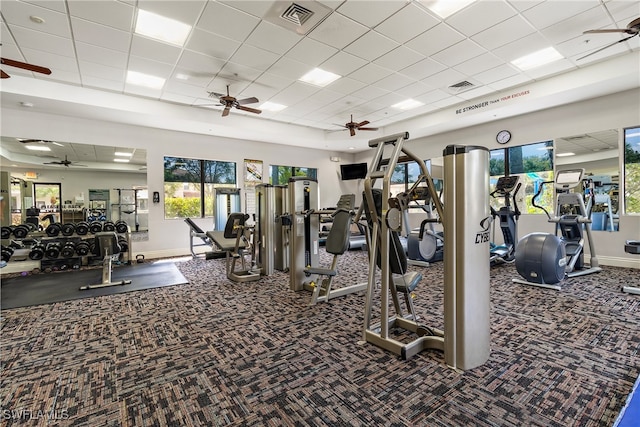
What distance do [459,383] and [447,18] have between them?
393 cm

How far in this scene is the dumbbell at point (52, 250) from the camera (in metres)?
5.58

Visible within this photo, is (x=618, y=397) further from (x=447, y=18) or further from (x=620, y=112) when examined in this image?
(x=620, y=112)

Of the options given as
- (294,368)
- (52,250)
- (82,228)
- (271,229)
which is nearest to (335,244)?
(294,368)

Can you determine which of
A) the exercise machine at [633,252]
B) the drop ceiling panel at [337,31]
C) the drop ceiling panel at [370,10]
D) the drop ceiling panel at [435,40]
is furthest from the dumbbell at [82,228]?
the exercise machine at [633,252]

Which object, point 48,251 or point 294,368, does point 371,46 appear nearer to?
point 294,368

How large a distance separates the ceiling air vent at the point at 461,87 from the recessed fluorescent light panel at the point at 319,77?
2.32m

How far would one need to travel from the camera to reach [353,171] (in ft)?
36.3

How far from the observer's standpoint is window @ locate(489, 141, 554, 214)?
6.73 meters

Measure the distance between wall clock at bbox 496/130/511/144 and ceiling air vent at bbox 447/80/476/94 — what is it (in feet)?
6.38

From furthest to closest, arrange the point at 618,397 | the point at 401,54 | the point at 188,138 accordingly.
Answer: the point at 188,138, the point at 401,54, the point at 618,397

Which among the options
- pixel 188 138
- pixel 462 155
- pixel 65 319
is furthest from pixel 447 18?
pixel 188 138

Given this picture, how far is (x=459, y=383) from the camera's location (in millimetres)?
2066

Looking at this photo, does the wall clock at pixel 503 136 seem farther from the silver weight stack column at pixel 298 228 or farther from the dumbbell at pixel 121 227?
the dumbbell at pixel 121 227

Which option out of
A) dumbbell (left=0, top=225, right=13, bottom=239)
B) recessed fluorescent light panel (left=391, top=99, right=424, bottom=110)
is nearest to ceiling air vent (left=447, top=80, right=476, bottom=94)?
recessed fluorescent light panel (left=391, top=99, right=424, bottom=110)
